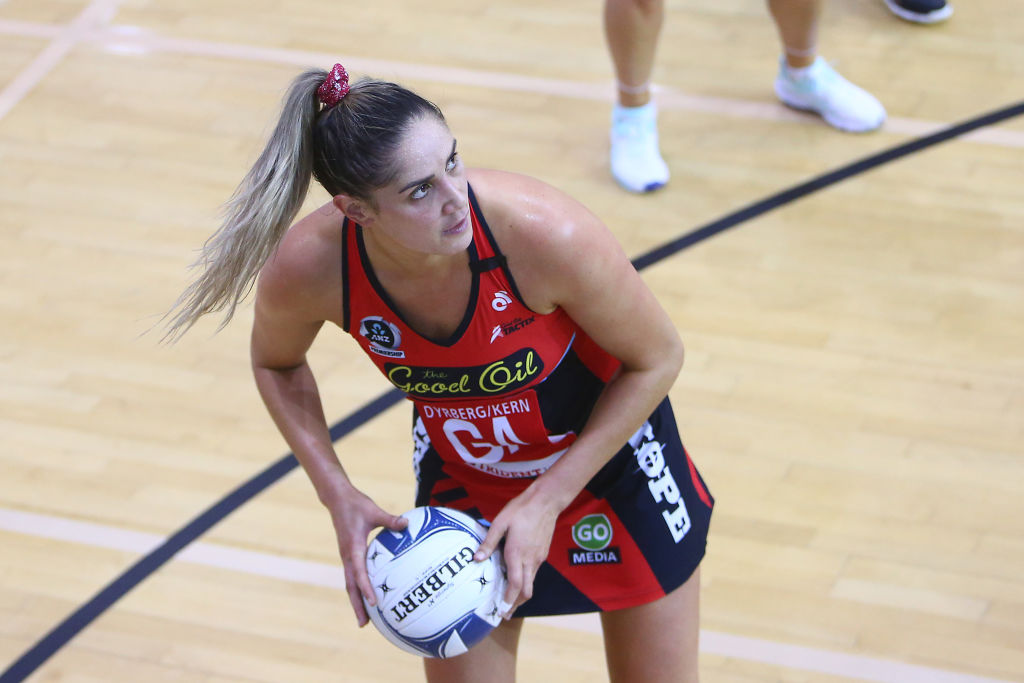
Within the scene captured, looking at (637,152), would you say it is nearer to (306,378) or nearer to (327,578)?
(327,578)

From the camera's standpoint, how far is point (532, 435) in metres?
2.32

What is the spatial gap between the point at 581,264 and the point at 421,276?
0.28 metres

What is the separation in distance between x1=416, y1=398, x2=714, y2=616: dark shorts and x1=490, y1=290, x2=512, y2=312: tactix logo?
1.52 ft

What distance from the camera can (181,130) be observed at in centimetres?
511

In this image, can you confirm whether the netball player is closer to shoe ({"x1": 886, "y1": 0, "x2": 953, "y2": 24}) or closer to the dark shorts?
the dark shorts

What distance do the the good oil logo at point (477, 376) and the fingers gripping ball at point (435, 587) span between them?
0.76ft

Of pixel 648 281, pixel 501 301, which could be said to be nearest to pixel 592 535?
pixel 501 301

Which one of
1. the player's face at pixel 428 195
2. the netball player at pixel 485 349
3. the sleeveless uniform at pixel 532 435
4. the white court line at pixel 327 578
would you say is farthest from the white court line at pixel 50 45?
the player's face at pixel 428 195

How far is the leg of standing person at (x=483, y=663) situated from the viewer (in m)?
2.36

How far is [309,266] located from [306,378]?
0.39 meters

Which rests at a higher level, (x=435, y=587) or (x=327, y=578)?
(x=435, y=587)

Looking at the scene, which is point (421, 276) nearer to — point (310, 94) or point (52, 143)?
point (310, 94)

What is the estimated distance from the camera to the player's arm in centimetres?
218

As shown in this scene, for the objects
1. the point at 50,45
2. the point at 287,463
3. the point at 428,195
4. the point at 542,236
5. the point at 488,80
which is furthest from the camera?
the point at 50,45
